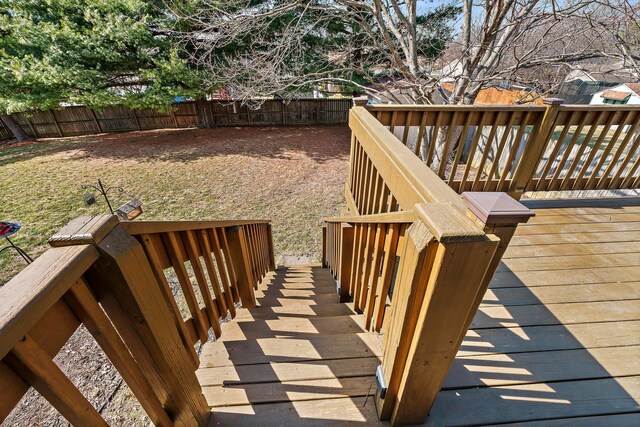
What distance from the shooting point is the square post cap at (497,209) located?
76 cm

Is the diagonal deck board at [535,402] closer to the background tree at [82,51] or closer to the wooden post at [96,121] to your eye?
the background tree at [82,51]

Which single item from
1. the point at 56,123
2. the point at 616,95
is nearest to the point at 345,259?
the point at 56,123

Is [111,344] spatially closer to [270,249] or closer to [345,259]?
[345,259]

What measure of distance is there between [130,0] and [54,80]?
130 inches

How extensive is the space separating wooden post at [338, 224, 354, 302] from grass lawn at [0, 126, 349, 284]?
85.0 inches

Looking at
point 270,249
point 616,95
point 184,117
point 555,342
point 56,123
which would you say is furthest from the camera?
point 616,95

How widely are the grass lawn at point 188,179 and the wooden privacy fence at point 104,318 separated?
370 cm

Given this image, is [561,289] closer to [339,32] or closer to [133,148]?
[339,32]

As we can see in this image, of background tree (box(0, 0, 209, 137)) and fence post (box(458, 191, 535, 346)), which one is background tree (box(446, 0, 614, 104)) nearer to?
fence post (box(458, 191, 535, 346))

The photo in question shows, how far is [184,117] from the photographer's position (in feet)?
41.8

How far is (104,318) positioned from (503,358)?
1.93m

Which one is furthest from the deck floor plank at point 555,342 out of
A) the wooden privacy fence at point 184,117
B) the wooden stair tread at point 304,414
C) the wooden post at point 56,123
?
the wooden post at point 56,123

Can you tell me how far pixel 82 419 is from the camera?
0.77 metres

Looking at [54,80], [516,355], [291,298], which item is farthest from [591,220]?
[54,80]
